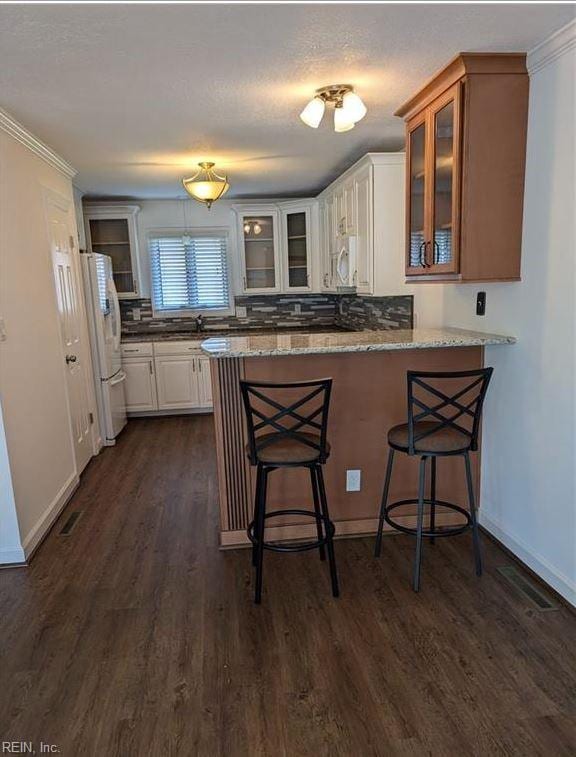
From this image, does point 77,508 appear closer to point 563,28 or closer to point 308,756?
point 308,756

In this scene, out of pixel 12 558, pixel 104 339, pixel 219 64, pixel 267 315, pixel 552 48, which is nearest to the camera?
pixel 552 48

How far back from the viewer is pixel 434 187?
2621mm

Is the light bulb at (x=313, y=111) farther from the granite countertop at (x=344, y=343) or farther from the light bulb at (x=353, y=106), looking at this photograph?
the granite countertop at (x=344, y=343)

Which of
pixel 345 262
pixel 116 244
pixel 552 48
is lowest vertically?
pixel 345 262

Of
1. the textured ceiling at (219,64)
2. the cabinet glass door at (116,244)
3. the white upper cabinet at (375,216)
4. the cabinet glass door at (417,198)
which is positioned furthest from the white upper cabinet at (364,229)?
the cabinet glass door at (116,244)

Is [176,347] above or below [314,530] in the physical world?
above

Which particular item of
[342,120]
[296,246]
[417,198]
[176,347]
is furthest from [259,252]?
[342,120]

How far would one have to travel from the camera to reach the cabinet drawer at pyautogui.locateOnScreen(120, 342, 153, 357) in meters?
5.20

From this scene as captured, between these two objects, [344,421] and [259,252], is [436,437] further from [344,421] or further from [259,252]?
[259,252]

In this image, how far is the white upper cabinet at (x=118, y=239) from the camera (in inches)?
207

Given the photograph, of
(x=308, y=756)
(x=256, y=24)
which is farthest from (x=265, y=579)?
(x=256, y=24)

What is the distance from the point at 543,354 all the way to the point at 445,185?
959 mm

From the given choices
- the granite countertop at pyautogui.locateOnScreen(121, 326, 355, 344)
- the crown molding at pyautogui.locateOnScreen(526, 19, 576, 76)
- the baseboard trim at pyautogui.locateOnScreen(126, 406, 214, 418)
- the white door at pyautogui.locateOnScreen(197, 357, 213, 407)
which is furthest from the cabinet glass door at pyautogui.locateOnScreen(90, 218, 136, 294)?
the crown molding at pyautogui.locateOnScreen(526, 19, 576, 76)

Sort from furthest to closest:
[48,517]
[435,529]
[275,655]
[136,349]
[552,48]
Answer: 1. [136,349]
2. [48,517]
3. [435,529]
4. [552,48]
5. [275,655]
